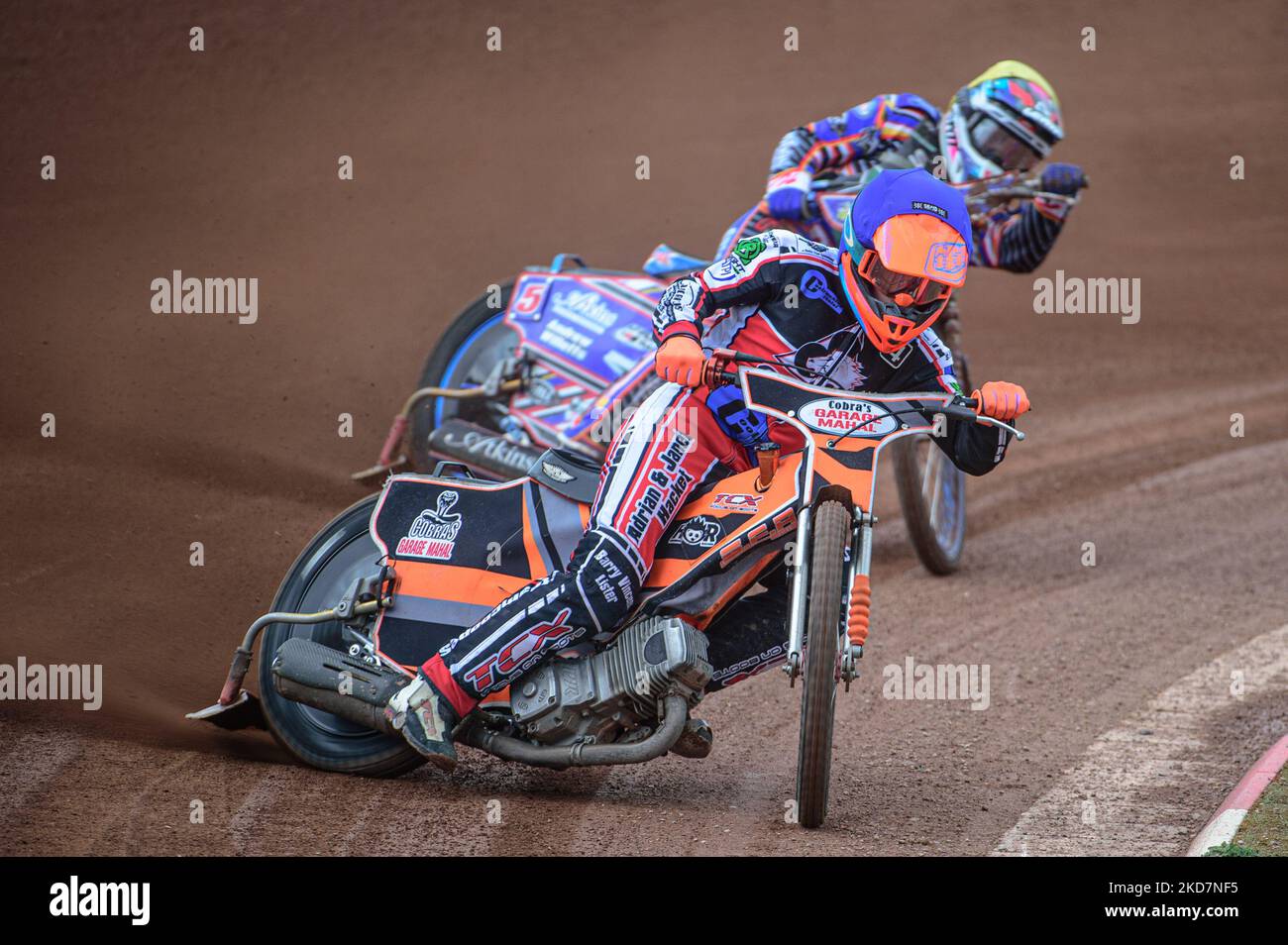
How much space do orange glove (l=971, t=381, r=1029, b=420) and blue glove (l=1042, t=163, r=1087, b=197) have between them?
11.9 ft

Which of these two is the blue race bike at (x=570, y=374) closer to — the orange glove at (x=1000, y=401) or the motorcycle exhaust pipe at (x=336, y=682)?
the motorcycle exhaust pipe at (x=336, y=682)

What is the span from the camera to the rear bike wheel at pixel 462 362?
881 centimetres

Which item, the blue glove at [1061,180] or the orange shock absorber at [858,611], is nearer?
the orange shock absorber at [858,611]

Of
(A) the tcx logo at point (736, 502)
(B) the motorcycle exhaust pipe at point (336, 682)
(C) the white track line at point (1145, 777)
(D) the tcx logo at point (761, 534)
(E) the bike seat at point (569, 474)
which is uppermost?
(E) the bike seat at point (569, 474)

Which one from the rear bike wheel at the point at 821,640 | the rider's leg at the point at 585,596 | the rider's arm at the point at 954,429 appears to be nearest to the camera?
the rear bike wheel at the point at 821,640

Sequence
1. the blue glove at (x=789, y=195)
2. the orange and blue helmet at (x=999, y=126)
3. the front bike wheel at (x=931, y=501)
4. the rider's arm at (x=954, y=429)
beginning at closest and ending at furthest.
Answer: the rider's arm at (x=954, y=429), the blue glove at (x=789, y=195), the orange and blue helmet at (x=999, y=126), the front bike wheel at (x=931, y=501)

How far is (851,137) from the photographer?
8539 mm

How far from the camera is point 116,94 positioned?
13.0m

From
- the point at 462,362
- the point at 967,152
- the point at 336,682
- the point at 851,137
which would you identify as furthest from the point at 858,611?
the point at 462,362

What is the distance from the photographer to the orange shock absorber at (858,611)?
4.82 metres

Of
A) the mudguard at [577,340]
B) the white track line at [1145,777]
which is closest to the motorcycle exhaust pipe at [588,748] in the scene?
the white track line at [1145,777]

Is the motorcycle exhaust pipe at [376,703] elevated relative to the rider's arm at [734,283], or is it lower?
lower

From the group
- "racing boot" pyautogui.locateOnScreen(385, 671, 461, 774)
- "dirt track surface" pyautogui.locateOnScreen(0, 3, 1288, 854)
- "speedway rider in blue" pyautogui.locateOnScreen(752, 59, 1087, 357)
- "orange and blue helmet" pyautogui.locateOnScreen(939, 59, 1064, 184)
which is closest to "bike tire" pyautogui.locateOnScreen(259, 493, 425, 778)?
"dirt track surface" pyautogui.locateOnScreen(0, 3, 1288, 854)

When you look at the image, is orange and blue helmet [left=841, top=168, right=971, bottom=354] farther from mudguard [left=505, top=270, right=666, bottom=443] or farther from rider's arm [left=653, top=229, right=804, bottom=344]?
mudguard [left=505, top=270, right=666, bottom=443]
